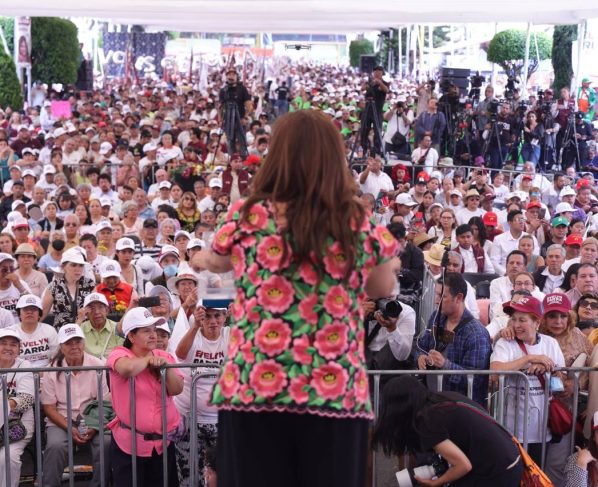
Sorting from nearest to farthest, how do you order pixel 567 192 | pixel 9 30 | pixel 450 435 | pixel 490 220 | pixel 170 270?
1. pixel 450 435
2. pixel 170 270
3. pixel 490 220
4. pixel 567 192
5. pixel 9 30

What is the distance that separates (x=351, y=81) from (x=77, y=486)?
44.4 metres

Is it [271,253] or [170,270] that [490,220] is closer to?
[170,270]

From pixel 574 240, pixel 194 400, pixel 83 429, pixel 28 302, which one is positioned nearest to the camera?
pixel 194 400

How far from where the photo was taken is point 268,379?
9.17 feet

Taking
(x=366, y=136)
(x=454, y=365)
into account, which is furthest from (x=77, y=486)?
(x=366, y=136)

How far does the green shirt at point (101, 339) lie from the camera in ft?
23.0

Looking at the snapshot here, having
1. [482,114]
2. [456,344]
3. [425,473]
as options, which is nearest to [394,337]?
[456,344]

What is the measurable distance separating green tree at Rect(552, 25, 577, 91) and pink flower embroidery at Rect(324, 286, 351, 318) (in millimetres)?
24831

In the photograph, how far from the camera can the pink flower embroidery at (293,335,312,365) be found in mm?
2791

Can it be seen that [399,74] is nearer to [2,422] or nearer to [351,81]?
[351,81]

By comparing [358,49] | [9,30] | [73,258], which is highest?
[358,49]

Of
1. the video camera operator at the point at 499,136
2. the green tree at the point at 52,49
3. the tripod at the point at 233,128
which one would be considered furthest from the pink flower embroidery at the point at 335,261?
the green tree at the point at 52,49

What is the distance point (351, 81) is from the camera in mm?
49844

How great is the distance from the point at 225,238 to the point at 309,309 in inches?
12.1
